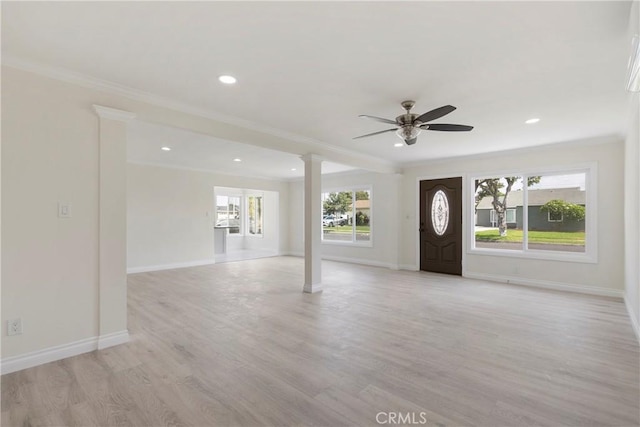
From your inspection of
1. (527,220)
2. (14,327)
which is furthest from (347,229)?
(14,327)

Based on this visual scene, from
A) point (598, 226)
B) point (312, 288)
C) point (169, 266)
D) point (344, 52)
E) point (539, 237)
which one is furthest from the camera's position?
point (169, 266)

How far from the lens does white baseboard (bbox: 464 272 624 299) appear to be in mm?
4902

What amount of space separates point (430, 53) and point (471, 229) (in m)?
4.98

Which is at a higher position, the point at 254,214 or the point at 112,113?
the point at 112,113

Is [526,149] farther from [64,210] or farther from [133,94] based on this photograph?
[64,210]

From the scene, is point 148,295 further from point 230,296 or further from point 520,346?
point 520,346

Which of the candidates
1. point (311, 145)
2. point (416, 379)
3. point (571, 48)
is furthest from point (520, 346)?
point (311, 145)

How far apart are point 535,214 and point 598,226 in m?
0.92

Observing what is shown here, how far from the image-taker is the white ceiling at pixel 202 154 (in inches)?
184

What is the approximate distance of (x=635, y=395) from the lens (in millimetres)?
2164

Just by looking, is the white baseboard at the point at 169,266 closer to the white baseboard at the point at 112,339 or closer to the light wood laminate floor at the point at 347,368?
the light wood laminate floor at the point at 347,368

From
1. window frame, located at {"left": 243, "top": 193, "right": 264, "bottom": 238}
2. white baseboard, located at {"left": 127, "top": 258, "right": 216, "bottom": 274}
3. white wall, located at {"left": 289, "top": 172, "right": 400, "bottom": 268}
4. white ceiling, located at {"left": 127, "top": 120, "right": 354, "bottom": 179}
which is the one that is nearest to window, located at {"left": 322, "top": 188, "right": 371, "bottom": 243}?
white wall, located at {"left": 289, "top": 172, "right": 400, "bottom": 268}

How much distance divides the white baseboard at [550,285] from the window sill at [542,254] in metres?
0.42

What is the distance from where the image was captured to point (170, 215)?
7.39 m
